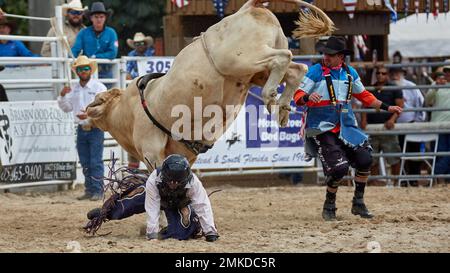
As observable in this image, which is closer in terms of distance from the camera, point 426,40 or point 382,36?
point 382,36

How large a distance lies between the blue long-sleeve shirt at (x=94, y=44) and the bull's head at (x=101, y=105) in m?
3.87

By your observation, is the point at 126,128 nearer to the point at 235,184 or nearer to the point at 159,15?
the point at 235,184

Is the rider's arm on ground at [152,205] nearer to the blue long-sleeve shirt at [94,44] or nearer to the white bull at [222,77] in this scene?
the white bull at [222,77]

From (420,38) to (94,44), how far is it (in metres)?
9.14

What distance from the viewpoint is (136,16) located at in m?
21.0

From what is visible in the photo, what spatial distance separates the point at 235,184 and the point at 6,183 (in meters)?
3.19

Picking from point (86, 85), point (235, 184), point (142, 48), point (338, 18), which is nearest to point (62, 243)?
point (86, 85)

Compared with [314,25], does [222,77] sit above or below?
below

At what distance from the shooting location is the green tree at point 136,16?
20891mm

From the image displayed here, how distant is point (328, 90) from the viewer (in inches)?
351

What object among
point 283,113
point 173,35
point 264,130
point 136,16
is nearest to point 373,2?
point 173,35

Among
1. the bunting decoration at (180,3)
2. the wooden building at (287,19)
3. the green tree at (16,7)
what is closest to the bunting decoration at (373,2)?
the wooden building at (287,19)

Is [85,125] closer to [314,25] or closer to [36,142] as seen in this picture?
[36,142]

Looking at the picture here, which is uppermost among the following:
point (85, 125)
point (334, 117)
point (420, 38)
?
point (420, 38)
